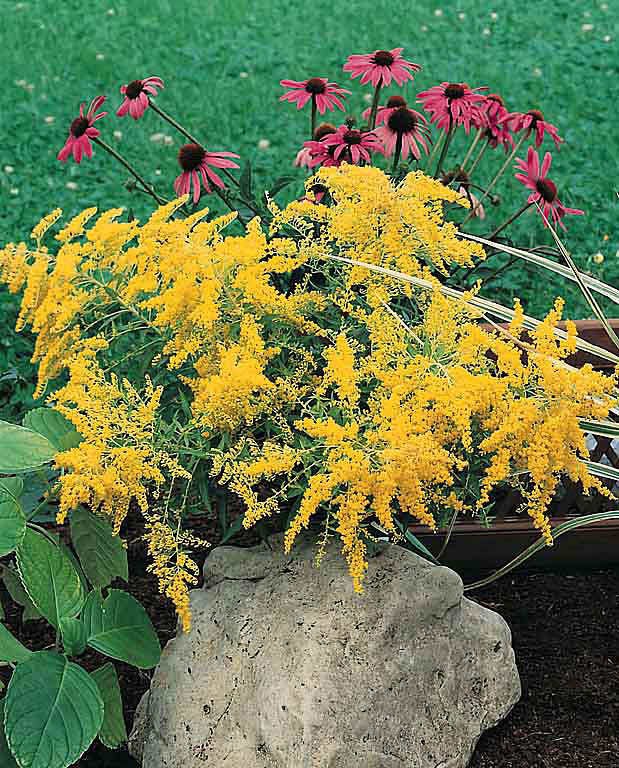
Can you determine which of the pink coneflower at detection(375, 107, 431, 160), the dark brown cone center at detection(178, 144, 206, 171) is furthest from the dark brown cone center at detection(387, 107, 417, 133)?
the dark brown cone center at detection(178, 144, 206, 171)

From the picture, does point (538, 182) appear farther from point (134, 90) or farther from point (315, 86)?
point (134, 90)

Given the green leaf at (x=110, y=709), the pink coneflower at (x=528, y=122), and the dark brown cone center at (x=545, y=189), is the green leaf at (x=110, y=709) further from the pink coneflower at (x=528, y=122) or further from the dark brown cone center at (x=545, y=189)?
the pink coneflower at (x=528, y=122)

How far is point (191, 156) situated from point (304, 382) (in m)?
0.81

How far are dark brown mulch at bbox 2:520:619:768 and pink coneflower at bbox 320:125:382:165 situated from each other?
40.8 inches

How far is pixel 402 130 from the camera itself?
252 cm

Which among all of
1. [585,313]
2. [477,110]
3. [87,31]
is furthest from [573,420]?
[87,31]

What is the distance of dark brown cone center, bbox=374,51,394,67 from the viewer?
2668mm

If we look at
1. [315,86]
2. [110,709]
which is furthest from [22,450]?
[315,86]

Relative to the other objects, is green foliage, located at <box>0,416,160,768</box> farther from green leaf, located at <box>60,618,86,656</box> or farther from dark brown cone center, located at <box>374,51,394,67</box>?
dark brown cone center, located at <box>374,51,394,67</box>

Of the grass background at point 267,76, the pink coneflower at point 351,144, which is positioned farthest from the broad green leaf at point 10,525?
the grass background at point 267,76

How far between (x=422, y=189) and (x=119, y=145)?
3094 mm

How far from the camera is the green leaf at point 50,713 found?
1588mm

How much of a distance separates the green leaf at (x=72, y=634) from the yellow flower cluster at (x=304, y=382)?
0.54ft

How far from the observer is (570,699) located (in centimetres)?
216
